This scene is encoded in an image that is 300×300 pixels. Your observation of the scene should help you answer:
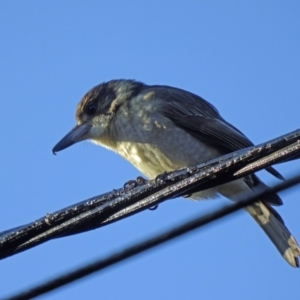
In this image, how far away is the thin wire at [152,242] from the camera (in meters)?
2.73

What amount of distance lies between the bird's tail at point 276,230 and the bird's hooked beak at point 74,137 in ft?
6.86

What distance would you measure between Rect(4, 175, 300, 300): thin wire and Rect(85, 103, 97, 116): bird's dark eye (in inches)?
233

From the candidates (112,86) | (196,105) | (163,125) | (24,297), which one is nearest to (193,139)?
(163,125)

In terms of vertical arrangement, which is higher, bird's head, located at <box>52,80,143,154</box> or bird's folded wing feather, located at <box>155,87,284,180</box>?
bird's head, located at <box>52,80,143,154</box>

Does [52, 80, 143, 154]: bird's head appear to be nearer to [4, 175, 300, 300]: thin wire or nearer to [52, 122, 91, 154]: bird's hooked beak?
[52, 122, 91, 154]: bird's hooked beak

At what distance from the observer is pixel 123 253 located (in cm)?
288

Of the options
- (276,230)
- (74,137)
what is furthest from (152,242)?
(74,137)

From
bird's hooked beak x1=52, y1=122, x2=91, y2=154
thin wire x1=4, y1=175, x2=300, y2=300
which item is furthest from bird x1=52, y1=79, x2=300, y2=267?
thin wire x1=4, y1=175, x2=300, y2=300

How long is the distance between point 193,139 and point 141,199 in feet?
12.7

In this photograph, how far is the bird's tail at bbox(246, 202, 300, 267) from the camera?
6.73 m

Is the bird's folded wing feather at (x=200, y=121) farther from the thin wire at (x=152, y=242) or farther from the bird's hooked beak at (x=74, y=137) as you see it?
the thin wire at (x=152, y=242)

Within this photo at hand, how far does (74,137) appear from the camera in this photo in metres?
8.66

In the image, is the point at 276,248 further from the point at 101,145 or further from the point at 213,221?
the point at 213,221

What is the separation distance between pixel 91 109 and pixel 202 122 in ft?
4.71
